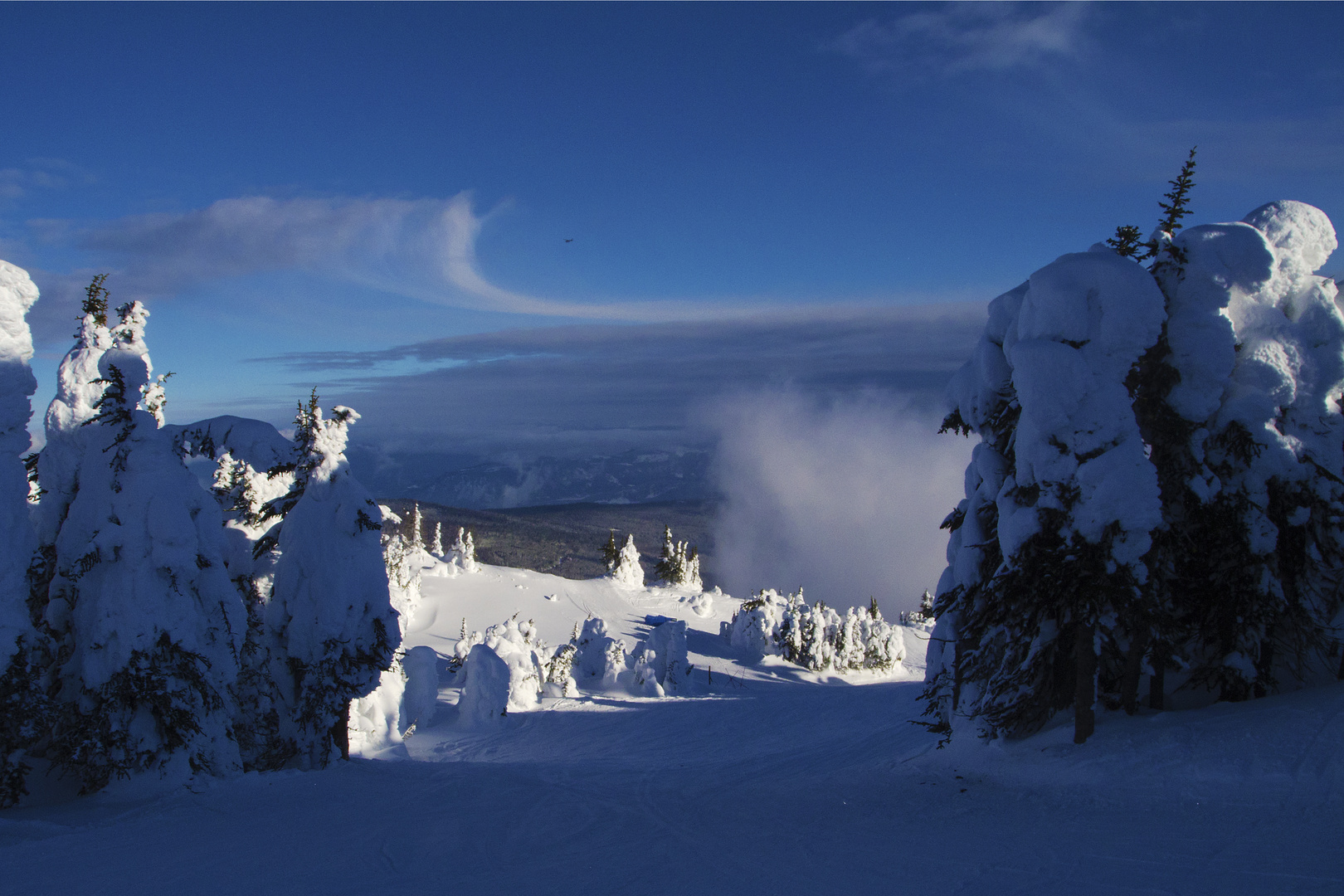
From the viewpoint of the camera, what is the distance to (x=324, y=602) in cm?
1805

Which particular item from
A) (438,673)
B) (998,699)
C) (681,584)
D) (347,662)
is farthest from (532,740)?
(681,584)

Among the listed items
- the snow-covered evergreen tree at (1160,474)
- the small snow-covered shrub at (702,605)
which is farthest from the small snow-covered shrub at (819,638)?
the snow-covered evergreen tree at (1160,474)

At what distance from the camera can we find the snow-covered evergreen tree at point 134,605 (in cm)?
1380

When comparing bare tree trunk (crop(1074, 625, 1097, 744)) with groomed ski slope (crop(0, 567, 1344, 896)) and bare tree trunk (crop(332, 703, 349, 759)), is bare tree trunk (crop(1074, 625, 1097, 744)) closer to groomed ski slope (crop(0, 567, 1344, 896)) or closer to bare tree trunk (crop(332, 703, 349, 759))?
groomed ski slope (crop(0, 567, 1344, 896))

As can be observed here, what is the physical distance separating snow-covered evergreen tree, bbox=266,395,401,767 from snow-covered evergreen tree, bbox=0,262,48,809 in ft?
18.3

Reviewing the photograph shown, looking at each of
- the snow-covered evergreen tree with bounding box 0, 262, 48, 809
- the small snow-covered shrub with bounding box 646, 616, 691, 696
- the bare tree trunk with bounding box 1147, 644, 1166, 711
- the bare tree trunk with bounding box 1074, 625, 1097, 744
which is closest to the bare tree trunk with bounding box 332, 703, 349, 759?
the snow-covered evergreen tree with bounding box 0, 262, 48, 809

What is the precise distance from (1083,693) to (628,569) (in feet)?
240

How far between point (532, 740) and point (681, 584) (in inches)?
2402

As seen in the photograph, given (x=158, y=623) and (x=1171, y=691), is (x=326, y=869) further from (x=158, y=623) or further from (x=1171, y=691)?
(x=1171, y=691)

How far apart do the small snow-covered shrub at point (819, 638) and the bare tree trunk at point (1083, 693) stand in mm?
43650

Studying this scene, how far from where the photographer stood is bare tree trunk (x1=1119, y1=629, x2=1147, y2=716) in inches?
563

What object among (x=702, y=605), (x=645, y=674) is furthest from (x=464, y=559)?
(x=645, y=674)

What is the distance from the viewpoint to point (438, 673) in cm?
4188

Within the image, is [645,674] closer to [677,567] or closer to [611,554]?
[611,554]
